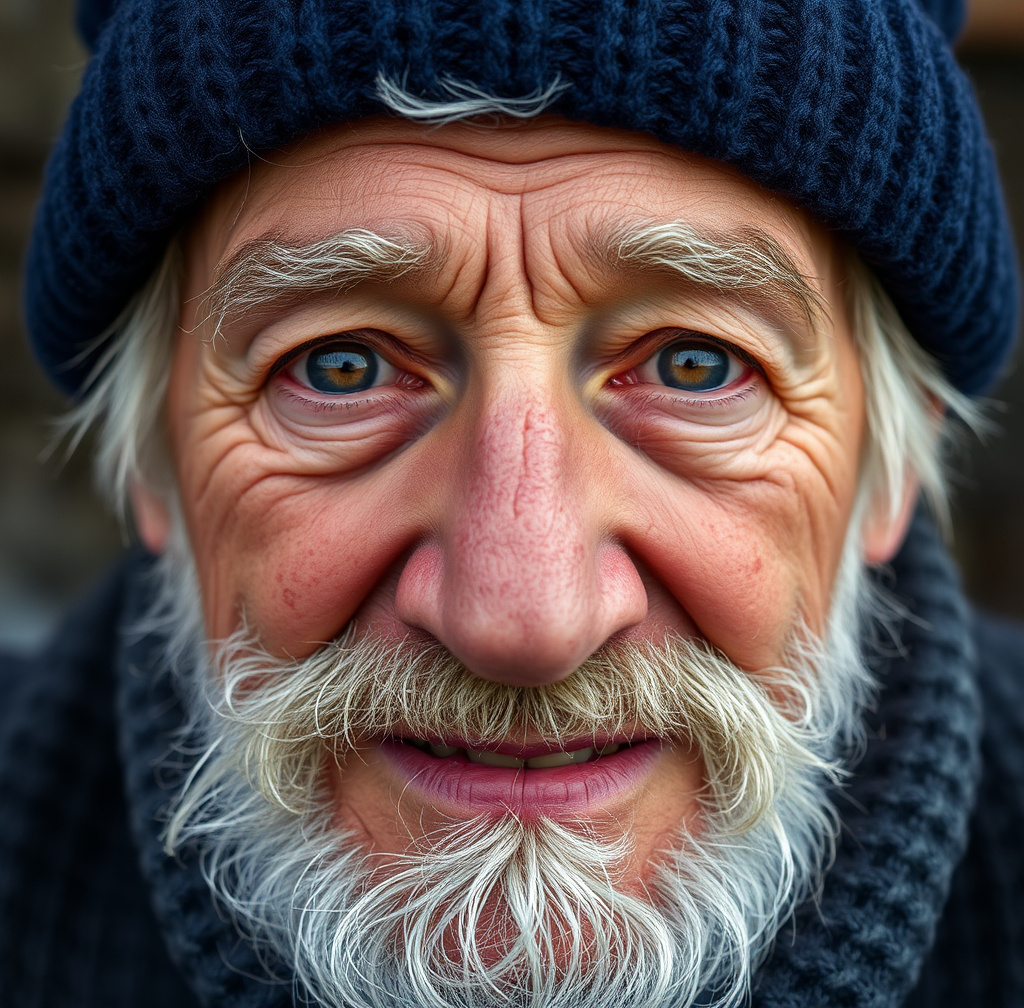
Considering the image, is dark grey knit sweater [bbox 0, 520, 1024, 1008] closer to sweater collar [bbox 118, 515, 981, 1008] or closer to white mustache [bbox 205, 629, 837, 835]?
sweater collar [bbox 118, 515, 981, 1008]

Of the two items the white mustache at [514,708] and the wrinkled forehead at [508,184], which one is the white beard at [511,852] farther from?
the wrinkled forehead at [508,184]

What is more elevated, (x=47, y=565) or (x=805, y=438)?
(x=805, y=438)

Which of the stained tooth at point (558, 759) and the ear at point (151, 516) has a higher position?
the stained tooth at point (558, 759)

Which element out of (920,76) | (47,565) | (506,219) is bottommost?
(47,565)

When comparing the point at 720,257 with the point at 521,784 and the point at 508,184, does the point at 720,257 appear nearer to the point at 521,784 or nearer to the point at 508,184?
the point at 508,184

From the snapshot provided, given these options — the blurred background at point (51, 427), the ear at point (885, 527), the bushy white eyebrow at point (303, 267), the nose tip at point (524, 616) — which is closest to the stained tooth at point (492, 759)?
the nose tip at point (524, 616)

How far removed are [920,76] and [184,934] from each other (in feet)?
5.63

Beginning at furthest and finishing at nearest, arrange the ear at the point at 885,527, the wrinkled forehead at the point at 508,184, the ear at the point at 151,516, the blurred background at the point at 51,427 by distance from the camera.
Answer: the blurred background at the point at 51,427
the ear at the point at 151,516
the ear at the point at 885,527
the wrinkled forehead at the point at 508,184

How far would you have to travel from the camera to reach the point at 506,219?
1342 millimetres

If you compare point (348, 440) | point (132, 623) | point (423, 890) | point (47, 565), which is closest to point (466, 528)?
point (348, 440)

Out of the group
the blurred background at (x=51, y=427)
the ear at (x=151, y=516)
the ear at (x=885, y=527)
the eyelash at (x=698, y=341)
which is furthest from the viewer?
the blurred background at (x=51, y=427)

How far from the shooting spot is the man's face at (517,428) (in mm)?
1294

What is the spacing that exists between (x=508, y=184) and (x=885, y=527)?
99 cm

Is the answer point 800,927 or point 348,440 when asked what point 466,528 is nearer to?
point 348,440
